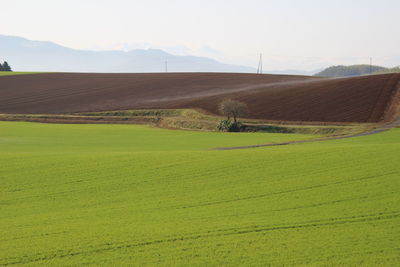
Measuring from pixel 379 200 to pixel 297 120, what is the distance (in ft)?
121

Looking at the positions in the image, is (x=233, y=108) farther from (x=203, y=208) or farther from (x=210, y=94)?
(x=203, y=208)

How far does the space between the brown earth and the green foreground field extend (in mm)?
29383

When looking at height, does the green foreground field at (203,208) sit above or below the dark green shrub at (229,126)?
above

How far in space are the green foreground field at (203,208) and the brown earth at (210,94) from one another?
96.4 feet

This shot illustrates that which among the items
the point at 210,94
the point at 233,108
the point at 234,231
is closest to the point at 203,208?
the point at 234,231

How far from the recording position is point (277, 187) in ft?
68.9

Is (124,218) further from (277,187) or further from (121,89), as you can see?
(121,89)

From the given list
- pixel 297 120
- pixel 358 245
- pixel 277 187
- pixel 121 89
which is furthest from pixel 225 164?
pixel 121 89

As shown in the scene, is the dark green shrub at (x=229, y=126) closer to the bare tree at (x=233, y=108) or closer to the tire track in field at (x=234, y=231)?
the bare tree at (x=233, y=108)

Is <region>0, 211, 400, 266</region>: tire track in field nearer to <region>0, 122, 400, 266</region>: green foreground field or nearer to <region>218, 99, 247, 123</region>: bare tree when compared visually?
<region>0, 122, 400, 266</region>: green foreground field

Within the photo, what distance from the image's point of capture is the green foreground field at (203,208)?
44.0 feet

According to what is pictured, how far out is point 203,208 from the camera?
18406mm

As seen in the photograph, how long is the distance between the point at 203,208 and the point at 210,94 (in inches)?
2209

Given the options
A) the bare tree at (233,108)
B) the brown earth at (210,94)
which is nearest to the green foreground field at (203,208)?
the bare tree at (233,108)
